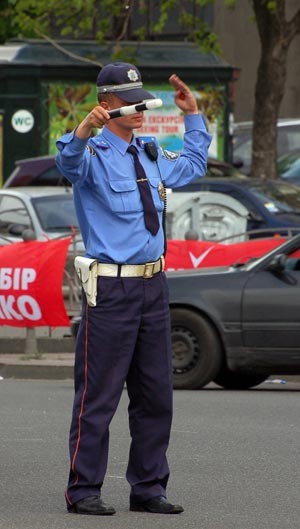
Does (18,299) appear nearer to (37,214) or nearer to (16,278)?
(16,278)

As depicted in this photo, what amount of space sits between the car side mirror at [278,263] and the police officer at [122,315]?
6008 millimetres

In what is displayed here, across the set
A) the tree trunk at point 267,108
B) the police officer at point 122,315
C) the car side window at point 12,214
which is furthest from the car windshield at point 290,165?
the police officer at point 122,315

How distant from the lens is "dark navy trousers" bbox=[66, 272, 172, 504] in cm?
711

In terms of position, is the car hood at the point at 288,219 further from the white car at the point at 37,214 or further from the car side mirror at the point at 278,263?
the car side mirror at the point at 278,263

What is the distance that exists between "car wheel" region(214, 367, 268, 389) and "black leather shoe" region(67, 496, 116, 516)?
6.57 metres

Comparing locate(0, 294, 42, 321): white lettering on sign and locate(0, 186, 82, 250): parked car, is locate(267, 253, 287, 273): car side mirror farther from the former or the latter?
locate(0, 186, 82, 250): parked car

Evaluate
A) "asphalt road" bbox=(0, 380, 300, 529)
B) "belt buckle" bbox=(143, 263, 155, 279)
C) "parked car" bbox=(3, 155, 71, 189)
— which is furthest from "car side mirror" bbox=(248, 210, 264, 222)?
"belt buckle" bbox=(143, 263, 155, 279)

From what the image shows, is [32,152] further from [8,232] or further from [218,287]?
[218,287]

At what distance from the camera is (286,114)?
43.4 m

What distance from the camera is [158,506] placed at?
723 cm

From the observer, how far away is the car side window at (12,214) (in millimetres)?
20016

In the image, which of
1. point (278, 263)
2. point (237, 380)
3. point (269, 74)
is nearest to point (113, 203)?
point (278, 263)

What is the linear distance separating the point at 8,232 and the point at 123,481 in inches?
451

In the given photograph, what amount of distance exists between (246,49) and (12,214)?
2379cm
